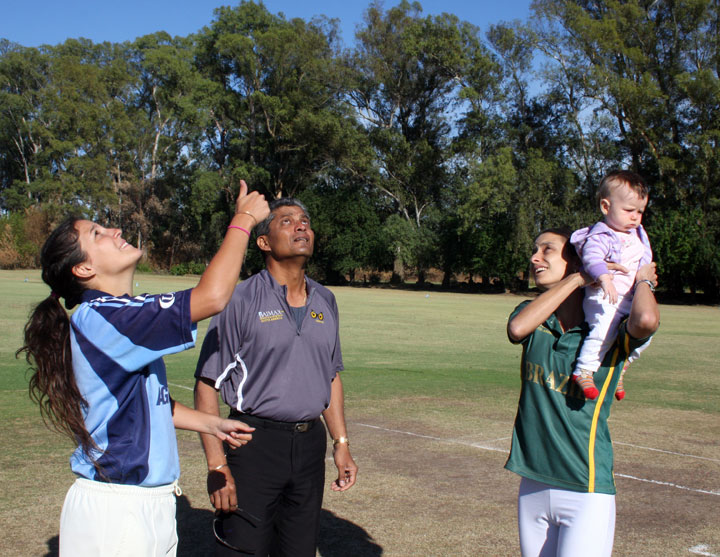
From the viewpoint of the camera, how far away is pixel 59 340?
9.11 ft

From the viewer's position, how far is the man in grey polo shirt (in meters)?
3.48

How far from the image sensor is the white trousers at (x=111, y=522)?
8.73ft

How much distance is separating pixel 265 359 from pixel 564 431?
148 centimetres

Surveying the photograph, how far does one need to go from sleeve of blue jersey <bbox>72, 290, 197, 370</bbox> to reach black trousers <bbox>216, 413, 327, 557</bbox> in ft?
3.36

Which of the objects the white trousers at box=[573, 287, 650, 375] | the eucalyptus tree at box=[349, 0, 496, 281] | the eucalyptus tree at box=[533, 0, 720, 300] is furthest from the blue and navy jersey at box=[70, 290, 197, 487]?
the eucalyptus tree at box=[349, 0, 496, 281]

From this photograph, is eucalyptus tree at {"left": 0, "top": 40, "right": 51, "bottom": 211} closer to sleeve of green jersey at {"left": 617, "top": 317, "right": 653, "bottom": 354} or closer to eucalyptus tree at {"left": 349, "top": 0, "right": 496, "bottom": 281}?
eucalyptus tree at {"left": 349, "top": 0, "right": 496, "bottom": 281}

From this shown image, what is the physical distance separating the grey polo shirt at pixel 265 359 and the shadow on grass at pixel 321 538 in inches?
71.2

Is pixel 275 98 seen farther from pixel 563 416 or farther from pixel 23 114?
pixel 563 416

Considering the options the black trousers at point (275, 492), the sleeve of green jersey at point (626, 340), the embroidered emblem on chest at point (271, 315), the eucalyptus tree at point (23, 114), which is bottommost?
the black trousers at point (275, 492)

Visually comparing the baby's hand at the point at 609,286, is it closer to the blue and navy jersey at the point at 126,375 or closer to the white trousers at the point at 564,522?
the white trousers at the point at 564,522

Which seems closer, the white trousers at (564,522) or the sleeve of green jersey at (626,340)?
the white trousers at (564,522)

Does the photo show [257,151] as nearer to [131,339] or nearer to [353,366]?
[353,366]

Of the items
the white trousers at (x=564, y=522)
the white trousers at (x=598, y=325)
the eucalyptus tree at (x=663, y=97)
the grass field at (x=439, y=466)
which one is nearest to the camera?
the white trousers at (x=564, y=522)

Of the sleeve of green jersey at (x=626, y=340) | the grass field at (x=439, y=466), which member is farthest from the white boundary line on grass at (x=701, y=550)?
the sleeve of green jersey at (x=626, y=340)
